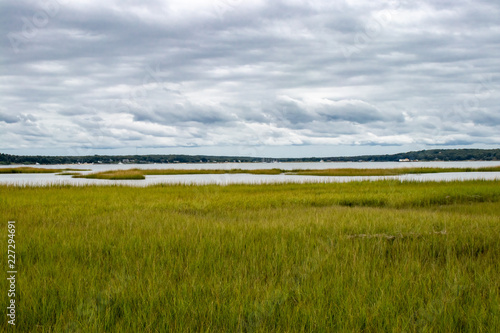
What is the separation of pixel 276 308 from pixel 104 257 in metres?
4.55

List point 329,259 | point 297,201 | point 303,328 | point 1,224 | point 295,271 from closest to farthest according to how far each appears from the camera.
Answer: point 303,328, point 295,271, point 329,259, point 1,224, point 297,201

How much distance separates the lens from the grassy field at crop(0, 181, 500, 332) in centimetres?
501

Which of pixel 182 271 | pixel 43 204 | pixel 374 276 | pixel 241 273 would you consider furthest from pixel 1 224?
pixel 374 276

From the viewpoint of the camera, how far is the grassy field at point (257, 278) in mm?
5008

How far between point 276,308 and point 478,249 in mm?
6797

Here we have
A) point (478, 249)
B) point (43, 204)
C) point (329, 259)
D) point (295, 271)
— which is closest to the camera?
point (295, 271)

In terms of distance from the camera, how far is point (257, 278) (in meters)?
6.50

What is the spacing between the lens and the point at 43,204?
19.5m

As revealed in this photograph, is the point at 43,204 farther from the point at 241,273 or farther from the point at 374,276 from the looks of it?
the point at 374,276

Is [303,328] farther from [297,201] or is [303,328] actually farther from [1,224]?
[297,201]

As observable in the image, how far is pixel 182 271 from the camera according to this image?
7102 millimetres

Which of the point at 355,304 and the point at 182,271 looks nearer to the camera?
the point at 355,304

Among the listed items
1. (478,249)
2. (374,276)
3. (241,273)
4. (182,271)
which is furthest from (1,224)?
(478,249)

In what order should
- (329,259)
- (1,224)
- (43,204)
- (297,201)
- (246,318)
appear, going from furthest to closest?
(297,201), (43,204), (1,224), (329,259), (246,318)
